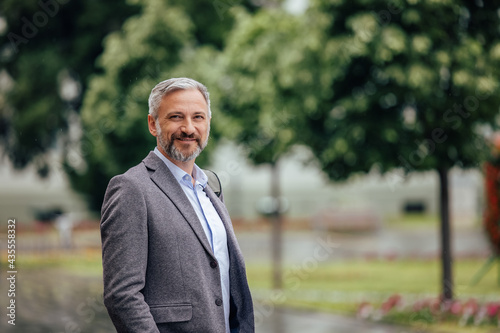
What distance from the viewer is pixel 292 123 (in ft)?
32.9

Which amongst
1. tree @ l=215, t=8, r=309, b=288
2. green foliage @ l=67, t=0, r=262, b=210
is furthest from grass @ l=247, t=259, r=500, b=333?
green foliage @ l=67, t=0, r=262, b=210

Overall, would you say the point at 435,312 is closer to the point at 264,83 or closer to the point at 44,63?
the point at 264,83

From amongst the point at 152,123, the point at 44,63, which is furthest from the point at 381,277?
the point at 152,123

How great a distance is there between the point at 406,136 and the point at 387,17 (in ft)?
4.94

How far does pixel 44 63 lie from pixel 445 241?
14184 mm

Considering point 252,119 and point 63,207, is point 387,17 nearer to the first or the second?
point 252,119

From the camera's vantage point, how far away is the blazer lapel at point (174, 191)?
2598 mm

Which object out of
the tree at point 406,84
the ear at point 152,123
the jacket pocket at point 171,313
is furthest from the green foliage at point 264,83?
the jacket pocket at point 171,313

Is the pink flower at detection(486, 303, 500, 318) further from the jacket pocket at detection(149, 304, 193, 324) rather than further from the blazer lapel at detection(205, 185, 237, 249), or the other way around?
the jacket pocket at detection(149, 304, 193, 324)

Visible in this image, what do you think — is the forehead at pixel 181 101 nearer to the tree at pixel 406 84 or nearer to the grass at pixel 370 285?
the tree at pixel 406 84

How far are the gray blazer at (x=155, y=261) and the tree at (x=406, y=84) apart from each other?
6.23m

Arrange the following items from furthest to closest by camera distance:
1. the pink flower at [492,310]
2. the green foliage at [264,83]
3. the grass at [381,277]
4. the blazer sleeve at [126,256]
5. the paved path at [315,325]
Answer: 1. the grass at [381,277]
2. the green foliage at [264,83]
3. the paved path at [315,325]
4. the pink flower at [492,310]
5. the blazer sleeve at [126,256]

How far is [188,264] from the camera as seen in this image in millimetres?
2549

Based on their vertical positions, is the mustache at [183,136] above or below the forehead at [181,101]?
below
